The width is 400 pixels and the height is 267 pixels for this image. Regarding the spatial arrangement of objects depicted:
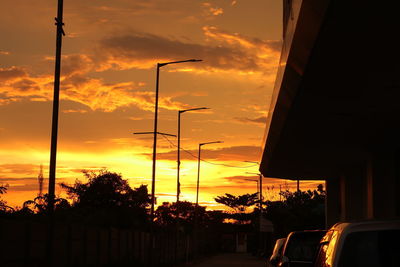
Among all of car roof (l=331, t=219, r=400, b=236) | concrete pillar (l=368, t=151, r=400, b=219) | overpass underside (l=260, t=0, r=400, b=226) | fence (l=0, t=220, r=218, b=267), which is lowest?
fence (l=0, t=220, r=218, b=267)

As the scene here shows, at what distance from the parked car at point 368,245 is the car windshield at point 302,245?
1041 centimetres

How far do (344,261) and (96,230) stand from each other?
24889 millimetres

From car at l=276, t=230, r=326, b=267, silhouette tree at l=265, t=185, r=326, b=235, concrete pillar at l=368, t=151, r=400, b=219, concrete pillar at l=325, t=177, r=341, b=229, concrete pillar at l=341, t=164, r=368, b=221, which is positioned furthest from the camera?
silhouette tree at l=265, t=185, r=326, b=235

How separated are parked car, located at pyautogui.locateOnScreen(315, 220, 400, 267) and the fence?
13556 mm

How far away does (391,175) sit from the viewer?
95.4ft

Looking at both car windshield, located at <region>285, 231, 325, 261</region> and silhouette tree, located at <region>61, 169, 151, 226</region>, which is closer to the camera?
car windshield, located at <region>285, 231, 325, 261</region>

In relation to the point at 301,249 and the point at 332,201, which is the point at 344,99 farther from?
the point at 332,201

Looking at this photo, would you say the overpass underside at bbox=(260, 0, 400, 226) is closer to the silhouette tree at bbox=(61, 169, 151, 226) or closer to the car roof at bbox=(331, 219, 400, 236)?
the car roof at bbox=(331, 219, 400, 236)

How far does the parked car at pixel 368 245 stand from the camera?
9.27 metres

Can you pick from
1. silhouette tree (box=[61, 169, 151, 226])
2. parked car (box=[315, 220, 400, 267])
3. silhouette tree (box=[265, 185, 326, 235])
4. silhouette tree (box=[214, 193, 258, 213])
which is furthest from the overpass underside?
silhouette tree (box=[214, 193, 258, 213])

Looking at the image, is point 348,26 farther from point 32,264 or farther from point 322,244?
point 32,264

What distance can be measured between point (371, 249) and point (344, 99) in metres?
9.86

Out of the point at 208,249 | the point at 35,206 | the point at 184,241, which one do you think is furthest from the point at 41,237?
the point at 208,249

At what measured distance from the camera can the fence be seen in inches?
872
